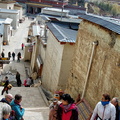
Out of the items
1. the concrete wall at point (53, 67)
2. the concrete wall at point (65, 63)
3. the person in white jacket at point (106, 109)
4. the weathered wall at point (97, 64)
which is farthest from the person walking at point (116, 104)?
the concrete wall at point (53, 67)

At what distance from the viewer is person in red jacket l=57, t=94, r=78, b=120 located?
466 centimetres

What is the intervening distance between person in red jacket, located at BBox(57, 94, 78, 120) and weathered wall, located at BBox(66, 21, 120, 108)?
1.92 metres

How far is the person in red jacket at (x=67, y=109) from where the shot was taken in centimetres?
466

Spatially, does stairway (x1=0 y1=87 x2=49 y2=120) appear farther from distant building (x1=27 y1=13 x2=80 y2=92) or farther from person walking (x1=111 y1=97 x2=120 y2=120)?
person walking (x1=111 y1=97 x2=120 y2=120)

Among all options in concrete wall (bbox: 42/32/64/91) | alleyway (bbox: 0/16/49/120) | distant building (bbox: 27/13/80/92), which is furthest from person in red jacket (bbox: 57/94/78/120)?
concrete wall (bbox: 42/32/64/91)

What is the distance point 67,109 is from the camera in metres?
4.71

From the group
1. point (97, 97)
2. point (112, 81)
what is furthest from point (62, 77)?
point (112, 81)

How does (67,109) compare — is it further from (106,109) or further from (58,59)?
(58,59)

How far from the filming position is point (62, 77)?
12117mm

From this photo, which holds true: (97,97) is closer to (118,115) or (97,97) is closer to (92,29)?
(118,115)

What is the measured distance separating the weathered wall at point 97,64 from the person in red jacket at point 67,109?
192 cm

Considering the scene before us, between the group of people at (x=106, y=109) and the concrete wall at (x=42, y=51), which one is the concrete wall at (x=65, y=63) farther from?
the group of people at (x=106, y=109)

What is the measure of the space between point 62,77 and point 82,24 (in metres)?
4.04

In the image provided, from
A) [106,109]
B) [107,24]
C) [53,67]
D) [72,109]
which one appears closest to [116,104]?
[106,109]
